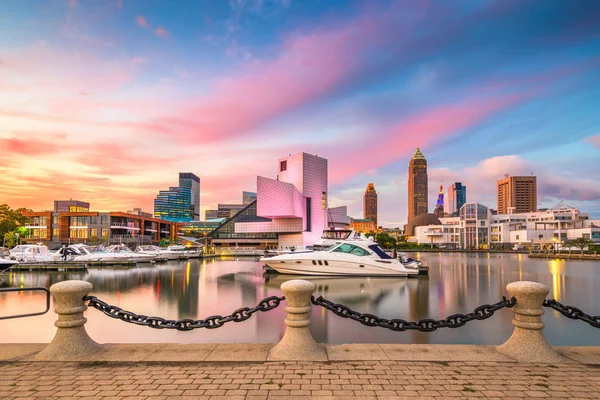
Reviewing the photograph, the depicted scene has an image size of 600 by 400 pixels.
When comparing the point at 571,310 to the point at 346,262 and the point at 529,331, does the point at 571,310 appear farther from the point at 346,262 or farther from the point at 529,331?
the point at 346,262

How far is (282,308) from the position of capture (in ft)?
51.5

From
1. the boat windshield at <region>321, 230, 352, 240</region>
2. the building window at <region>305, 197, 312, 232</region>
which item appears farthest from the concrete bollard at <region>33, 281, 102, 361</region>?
the building window at <region>305, 197, 312, 232</region>

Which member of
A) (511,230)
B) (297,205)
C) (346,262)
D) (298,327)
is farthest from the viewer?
(511,230)

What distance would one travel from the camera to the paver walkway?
433 centimetres

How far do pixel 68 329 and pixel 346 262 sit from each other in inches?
877

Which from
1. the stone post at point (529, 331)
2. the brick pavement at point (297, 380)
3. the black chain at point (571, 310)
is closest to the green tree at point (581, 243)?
the black chain at point (571, 310)

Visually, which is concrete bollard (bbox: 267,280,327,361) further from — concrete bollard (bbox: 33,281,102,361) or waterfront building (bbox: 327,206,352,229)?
waterfront building (bbox: 327,206,352,229)

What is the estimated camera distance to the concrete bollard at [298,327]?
554cm

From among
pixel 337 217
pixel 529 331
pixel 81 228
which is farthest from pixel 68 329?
pixel 337 217

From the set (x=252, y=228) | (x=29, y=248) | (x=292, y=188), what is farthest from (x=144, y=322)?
(x=252, y=228)

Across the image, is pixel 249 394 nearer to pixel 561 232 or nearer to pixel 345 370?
pixel 345 370

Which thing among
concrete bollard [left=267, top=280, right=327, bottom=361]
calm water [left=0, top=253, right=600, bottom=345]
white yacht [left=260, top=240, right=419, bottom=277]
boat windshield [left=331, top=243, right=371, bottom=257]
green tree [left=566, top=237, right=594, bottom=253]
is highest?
concrete bollard [left=267, top=280, right=327, bottom=361]

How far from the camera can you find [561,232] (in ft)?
349

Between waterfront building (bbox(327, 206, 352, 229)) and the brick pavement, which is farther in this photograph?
waterfront building (bbox(327, 206, 352, 229))
